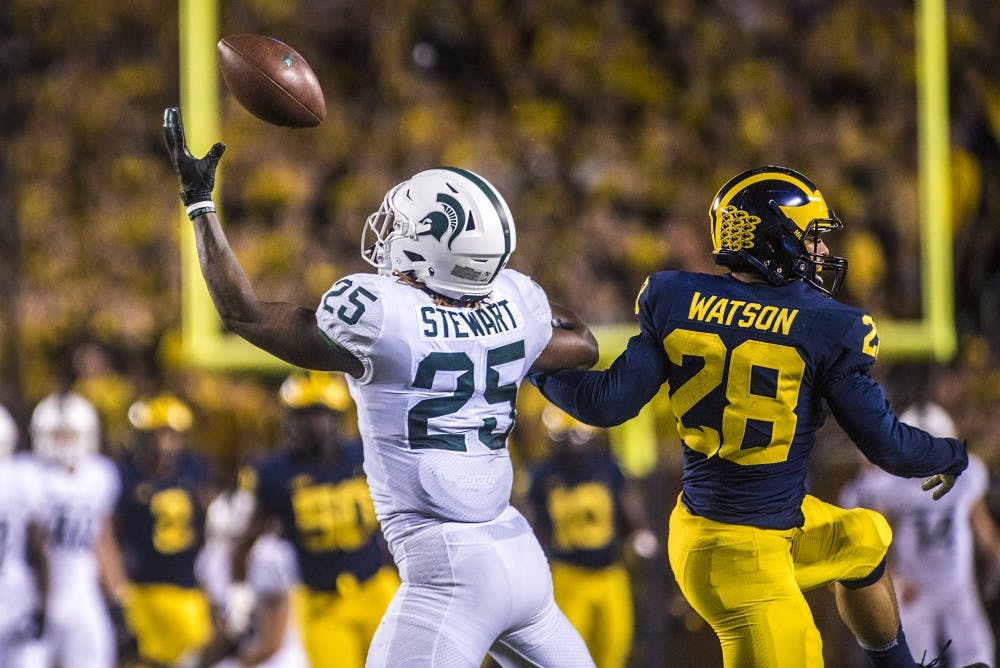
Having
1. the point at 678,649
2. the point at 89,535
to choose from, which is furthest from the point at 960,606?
the point at 89,535

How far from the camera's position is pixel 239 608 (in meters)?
5.64

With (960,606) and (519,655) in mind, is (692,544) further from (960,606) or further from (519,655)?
(960,606)

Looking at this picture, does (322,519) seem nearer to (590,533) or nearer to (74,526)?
(74,526)

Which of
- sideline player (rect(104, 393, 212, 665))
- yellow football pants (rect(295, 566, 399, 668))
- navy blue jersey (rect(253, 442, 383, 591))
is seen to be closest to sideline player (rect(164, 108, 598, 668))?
yellow football pants (rect(295, 566, 399, 668))

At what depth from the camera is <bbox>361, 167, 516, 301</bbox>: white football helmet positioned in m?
2.92

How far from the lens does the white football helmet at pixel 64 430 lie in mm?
6754

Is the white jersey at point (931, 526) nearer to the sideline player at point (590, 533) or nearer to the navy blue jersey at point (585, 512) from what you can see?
the sideline player at point (590, 533)

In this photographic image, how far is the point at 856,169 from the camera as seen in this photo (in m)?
8.52

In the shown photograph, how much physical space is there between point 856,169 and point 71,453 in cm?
494

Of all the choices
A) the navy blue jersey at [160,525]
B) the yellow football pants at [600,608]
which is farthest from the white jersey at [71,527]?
the yellow football pants at [600,608]

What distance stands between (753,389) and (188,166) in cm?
130

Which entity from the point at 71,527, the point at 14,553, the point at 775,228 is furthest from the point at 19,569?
the point at 775,228

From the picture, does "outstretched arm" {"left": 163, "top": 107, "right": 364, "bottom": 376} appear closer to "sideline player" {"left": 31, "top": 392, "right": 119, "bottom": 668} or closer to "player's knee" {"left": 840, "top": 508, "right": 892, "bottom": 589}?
"player's knee" {"left": 840, "top": 508, "right": 892, "bottom": 589}

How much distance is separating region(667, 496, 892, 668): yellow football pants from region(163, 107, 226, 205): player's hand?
1289 mm
